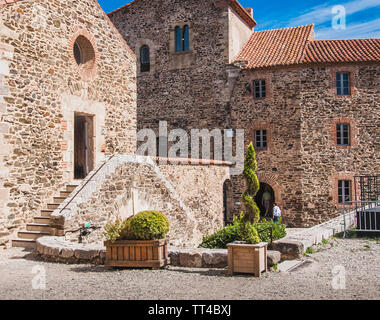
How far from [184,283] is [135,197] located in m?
5.56

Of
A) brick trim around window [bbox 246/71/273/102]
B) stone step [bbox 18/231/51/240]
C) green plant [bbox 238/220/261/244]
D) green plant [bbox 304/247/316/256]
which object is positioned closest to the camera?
green plant [bbox 238/220/261/244]

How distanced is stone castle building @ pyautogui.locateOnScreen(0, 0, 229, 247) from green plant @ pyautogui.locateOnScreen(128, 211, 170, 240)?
8.28 ft

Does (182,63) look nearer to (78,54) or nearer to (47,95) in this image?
(78,54)

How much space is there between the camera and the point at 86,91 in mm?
13203

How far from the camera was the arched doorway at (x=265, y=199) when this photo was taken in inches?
888

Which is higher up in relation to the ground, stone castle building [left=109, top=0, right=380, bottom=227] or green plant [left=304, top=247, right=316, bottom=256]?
stone castle building [left=109, top=0, right=380, bottom=227]

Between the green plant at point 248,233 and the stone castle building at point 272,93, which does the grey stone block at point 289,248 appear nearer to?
the green plant at point 248,233

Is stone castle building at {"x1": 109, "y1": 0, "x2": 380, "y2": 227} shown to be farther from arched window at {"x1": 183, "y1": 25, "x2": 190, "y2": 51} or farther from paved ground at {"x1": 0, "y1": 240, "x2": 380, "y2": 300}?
paved ground at {"x1": 0, "y1": 240, "x2": 380, "y2": 300}

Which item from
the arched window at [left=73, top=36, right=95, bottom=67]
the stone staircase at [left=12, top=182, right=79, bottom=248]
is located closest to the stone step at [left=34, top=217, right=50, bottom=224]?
the stone staircase at [left=12, top=182, right=79, bottom=248]

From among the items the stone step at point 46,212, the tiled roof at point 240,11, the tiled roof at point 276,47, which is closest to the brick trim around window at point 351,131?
the tiled roof at point 276,47

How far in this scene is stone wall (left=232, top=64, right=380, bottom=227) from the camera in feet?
67.9

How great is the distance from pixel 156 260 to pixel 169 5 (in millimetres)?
18749

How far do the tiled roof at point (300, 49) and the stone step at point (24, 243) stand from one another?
1505cm
